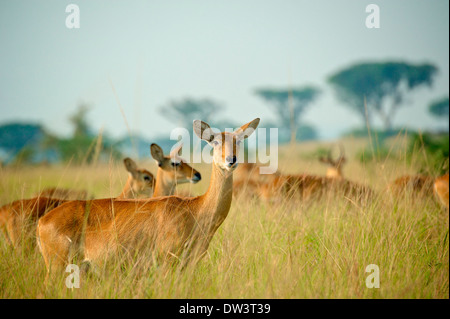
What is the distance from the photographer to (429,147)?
16125mm

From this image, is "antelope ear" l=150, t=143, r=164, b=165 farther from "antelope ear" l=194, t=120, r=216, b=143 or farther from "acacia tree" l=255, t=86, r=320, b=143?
"acacia tree" l=255, t=86, r=320, b=143

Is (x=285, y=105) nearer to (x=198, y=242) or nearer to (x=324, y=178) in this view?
(x=324, y=178)

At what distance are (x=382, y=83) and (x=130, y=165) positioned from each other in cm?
3141

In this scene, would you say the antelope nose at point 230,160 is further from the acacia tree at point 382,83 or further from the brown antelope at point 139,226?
the acacia tree at point 382,83

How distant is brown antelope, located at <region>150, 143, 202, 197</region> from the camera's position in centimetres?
647

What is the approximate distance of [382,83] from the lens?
115 ft

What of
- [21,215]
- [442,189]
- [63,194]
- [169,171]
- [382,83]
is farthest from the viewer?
[382,83]

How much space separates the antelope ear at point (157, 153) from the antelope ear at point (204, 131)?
82.8 inches

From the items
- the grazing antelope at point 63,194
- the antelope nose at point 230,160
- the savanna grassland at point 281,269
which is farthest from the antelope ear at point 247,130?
the grazing antelope at point 63,194

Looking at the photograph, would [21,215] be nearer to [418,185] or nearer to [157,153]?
[157,153]

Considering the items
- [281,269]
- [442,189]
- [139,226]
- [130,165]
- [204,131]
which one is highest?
[204,131]

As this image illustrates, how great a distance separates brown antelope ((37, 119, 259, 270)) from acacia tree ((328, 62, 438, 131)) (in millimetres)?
31670

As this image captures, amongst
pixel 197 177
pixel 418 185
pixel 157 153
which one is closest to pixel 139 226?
pixel 197 177
